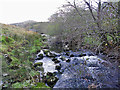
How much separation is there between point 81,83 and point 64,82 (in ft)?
1.94

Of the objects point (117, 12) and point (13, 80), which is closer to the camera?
point (117, 12)

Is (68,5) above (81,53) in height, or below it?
above

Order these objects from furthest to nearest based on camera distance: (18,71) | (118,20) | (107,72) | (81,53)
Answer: (81,53) → (18,71) → (107,72) → (118,20)

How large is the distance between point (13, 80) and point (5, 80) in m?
0.25

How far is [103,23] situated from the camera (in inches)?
134

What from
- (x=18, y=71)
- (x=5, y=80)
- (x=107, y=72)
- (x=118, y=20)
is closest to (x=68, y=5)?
(x=118, y=20)

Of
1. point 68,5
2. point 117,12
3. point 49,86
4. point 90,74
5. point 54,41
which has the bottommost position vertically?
point 49,86

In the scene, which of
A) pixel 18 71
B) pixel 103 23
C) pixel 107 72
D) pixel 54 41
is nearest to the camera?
pixel 103 23

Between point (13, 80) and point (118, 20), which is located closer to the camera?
point (118, 20)

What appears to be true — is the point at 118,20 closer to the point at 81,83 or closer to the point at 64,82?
the point at 81,83

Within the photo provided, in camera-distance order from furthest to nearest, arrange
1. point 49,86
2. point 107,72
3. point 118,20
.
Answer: point 107,72 → point 49,86 → point 118,20

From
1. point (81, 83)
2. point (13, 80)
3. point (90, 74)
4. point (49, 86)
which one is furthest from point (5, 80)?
point (90, 74)

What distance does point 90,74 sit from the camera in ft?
13.1

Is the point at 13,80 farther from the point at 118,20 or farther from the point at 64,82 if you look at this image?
the point at 118,20
